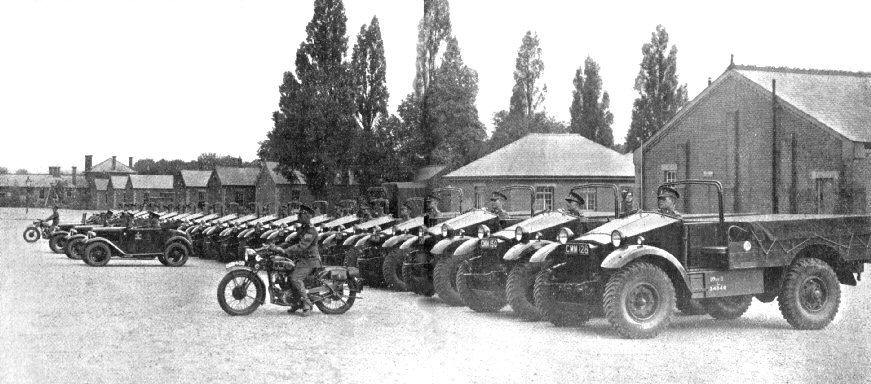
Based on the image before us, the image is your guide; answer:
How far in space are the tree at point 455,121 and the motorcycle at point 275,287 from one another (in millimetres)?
34490

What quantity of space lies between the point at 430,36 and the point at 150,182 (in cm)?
8435

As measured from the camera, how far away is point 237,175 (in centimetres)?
9412

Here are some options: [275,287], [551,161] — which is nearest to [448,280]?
[275,287]

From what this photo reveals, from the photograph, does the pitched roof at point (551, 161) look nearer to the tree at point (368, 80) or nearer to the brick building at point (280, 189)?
the tree at point (368, 80)

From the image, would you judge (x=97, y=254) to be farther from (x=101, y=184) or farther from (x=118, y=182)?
(x=101, y=184)

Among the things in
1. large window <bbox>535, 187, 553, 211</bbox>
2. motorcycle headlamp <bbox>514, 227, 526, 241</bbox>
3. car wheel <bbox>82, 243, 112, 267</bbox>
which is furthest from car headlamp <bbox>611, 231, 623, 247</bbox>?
large window <bbox>535, 187, 553, 211</bbox>

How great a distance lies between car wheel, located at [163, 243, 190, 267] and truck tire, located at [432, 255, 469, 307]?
36.8ft

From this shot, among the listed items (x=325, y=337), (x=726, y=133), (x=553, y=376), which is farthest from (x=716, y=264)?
(x=726, y=133)

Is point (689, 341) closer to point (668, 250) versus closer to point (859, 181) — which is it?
point (668, 250)

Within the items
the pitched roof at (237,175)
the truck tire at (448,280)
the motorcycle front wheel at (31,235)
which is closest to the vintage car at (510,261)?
the truck tire at (448,280)

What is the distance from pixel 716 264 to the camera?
36.6 ft

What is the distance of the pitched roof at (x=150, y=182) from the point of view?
354ft

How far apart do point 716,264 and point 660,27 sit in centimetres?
4080

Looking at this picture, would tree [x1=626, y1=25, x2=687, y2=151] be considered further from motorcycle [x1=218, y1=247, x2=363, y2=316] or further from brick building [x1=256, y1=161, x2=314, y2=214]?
motorcycle [x1=218, y1=247, x2=363, y2=316]
